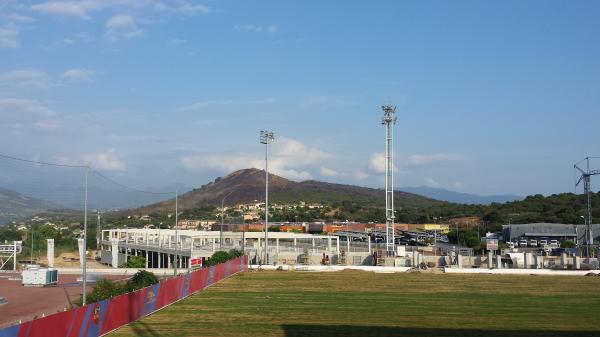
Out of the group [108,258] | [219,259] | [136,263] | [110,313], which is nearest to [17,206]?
[136,263]

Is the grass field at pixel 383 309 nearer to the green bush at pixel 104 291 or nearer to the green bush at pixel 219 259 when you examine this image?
the green bush at pixel 104 291

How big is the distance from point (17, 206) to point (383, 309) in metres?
45.1

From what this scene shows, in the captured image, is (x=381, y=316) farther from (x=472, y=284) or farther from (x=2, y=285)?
(x=2, y=285)

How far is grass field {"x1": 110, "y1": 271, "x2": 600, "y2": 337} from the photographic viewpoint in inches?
1038

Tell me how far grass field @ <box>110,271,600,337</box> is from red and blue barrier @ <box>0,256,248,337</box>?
57cm

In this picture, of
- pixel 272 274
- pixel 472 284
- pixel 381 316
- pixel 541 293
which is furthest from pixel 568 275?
pixel 381 316

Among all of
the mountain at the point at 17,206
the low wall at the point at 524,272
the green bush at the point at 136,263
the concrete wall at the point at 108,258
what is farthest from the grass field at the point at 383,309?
the concrete wall at the point at 108,258

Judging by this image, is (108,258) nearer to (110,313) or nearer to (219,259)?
(219,259)

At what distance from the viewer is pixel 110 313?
25078mm

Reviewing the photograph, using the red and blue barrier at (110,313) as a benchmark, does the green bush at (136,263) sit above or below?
below

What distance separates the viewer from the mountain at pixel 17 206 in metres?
60.1

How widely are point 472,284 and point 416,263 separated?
766 inches

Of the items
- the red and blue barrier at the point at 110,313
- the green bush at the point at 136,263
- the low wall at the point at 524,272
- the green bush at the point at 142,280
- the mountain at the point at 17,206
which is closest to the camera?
the red and blue barrier at the point at 110,313

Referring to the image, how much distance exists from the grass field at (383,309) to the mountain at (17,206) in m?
20.1
